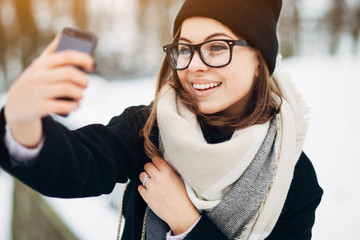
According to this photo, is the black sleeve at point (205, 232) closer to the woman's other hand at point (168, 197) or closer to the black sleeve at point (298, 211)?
the woman's other hand at point (168, 197)

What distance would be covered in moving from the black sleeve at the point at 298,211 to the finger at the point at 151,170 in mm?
532

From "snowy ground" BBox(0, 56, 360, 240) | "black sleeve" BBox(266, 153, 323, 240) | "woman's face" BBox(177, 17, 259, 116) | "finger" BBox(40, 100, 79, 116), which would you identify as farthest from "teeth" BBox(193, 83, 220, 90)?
"snowy ground" BBox(0, 56, 360, 240)

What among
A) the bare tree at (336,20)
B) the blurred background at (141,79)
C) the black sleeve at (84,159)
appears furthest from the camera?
the bare tree at (336,20)

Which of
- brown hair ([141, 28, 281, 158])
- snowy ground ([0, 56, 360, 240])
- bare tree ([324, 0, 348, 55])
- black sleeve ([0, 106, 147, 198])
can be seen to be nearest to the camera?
black sleeve ([0, 106, 147, 198])

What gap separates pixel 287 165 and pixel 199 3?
704 millimetres

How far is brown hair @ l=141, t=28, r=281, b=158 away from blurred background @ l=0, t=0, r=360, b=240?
29 centimetres

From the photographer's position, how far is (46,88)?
0.64 meters

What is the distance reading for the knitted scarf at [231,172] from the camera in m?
1.17

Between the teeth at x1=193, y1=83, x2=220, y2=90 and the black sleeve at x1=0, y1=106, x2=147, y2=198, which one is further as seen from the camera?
the teeth at x1=193, y1=83, x2=220, y2=90

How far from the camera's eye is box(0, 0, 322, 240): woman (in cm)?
116

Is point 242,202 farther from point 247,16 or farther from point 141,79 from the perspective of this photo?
point 141,79

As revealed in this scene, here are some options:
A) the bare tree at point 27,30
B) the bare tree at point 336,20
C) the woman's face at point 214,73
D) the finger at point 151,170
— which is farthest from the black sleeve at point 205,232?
the bare tree at point 27,30

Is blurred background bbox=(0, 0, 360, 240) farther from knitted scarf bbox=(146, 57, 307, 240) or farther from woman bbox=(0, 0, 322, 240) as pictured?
knitted scarf bbox=(146, 57, 307, 240)

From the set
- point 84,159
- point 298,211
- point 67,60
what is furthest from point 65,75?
point 298,211
